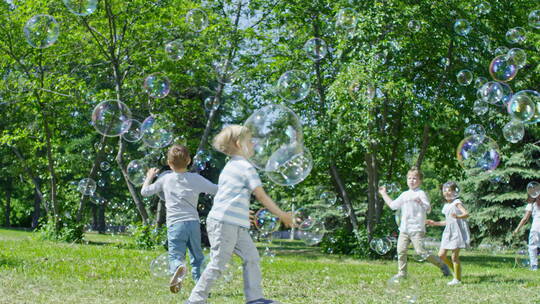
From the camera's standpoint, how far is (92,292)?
6.02m

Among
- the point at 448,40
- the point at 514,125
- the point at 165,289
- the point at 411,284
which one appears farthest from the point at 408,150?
the point at 165,289

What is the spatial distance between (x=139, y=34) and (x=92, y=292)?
1216 centimetres

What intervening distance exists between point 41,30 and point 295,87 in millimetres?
5613

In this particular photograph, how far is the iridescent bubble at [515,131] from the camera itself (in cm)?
984

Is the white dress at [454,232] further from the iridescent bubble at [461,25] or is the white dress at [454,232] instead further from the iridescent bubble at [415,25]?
the iridescent bubble at [415,25]

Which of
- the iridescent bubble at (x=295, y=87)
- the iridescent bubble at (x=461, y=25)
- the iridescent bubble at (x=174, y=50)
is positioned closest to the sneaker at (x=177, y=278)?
the iridescent bubble at (x=295, y=87)

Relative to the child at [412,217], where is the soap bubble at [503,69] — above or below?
above

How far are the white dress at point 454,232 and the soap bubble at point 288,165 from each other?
344 centimetres

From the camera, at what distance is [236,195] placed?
14.7ft

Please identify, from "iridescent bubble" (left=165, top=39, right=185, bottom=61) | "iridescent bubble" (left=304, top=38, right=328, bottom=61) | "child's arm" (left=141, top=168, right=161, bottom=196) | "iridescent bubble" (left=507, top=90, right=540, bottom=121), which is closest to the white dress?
"iridescent bubble" (left=507, top=90, right=540, bottom=121)

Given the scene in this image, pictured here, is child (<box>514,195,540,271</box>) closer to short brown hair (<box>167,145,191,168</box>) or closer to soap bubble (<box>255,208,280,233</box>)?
soap bubble (<box>255,208,280,233</box>)

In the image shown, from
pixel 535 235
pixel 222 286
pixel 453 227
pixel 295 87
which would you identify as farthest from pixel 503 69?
pixel 222 286

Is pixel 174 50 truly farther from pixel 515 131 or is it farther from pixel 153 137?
pixel 515 131

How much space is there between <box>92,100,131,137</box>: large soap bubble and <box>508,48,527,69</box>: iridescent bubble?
6.91 metres
